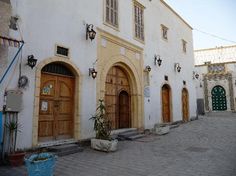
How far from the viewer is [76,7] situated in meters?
8.10

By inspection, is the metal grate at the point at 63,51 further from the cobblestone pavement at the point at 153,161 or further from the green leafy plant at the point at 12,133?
the cobblestone pavement at the point at 153,161

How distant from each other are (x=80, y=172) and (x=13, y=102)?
9.02ft

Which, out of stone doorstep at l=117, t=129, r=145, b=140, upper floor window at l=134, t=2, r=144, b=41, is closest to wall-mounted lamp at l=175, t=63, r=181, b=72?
upper floor window at l=134, t=2, r=144, b=41

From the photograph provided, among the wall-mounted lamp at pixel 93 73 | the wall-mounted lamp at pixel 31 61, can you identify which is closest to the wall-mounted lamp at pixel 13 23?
the wall-mounted lamp at pixel 31 61

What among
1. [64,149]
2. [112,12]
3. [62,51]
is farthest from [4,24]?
[112,12]

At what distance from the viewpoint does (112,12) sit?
32.8 feet

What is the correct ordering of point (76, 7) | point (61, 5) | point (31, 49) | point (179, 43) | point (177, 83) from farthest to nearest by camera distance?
1. point (179, 43)
2. point (177, 83)
3. point (76, 7)
4. point (61, 5)
5. point (31, 49)

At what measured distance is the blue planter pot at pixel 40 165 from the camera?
153 inches

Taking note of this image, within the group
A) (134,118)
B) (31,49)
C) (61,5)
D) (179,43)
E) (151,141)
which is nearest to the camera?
(31,49)

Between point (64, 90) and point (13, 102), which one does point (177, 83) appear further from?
point (13, 102)

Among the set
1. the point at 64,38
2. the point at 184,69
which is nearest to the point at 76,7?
the point at 64,38

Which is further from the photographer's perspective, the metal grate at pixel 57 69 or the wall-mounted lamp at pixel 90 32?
Answer: the wall-mounted lamp at pixel 90 32

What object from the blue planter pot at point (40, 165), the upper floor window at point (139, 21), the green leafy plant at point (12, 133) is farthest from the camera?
the upper floor window at point (139, 21)

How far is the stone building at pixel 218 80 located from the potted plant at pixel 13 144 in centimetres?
2496
